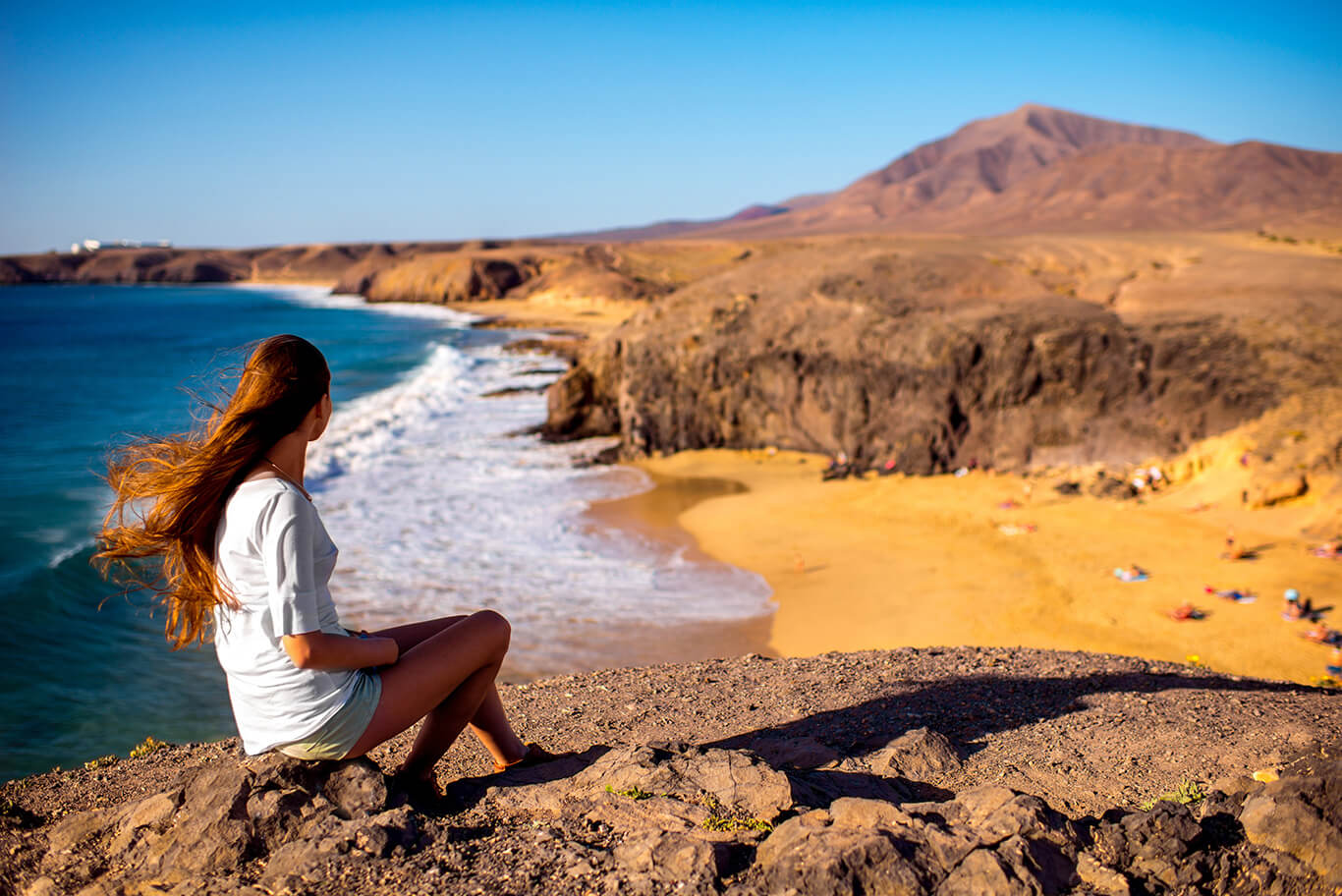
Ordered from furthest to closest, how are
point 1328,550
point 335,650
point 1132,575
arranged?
point 1328,550 < point 1132,575 < point 335,650

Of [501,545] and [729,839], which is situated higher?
[729,839]

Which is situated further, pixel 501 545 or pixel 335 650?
pixel 501 545

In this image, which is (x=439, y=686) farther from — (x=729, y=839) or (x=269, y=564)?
(x=729, y=839)

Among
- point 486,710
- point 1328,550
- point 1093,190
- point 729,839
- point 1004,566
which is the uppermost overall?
point 1093,190

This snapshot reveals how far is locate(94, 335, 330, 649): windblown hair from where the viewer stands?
9.73ft

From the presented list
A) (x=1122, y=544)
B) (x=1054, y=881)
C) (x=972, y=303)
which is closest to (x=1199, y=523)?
(x=1122, y=544)

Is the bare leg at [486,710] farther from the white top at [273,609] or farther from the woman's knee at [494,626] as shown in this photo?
the white top at [273,609]

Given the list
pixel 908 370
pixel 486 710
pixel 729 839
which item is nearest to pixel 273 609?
pixel 486 710

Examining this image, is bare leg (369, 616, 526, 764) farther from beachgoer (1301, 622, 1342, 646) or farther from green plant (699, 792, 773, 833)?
beachgoer (1301, 622, 1342, 646)

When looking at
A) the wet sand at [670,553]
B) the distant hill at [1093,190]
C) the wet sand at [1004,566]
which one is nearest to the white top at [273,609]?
the wet sand at [670,553]

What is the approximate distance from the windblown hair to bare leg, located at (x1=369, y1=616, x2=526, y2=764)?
2.35ft

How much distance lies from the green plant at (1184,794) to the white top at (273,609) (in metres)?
3.43

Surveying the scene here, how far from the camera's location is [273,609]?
2.89m

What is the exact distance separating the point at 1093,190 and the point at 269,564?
98.1 metres
